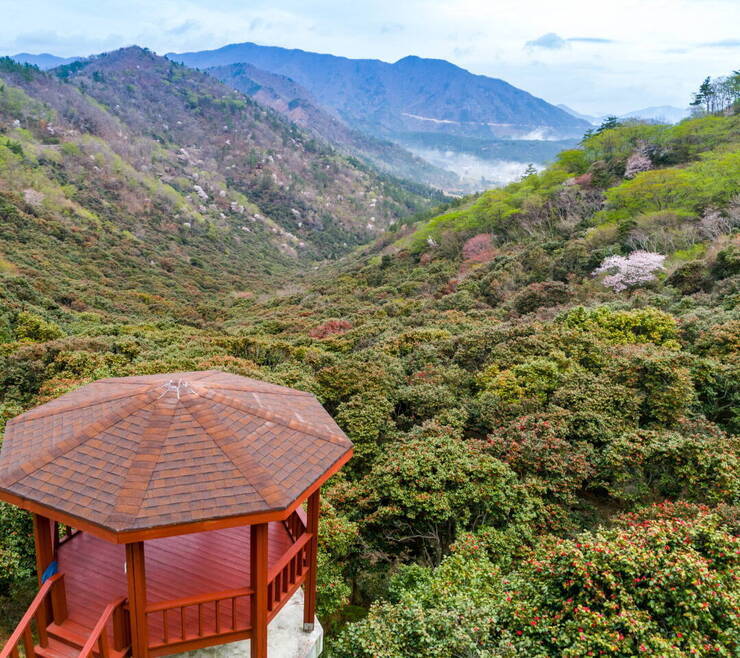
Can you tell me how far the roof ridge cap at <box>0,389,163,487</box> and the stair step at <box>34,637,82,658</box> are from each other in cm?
200

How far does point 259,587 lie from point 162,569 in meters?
1.77

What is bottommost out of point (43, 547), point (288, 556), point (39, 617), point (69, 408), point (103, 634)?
point (39, 617)

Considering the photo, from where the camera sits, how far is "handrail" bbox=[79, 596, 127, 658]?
4.50 m

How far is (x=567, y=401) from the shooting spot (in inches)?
492

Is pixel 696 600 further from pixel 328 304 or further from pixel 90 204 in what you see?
pixel 90 204

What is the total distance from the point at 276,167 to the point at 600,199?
3865 inches

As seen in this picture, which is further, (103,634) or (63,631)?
(63,631)

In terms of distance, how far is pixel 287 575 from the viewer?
587 cm

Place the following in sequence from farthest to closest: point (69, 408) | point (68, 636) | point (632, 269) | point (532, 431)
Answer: point (632, 269), point (532, 431), point (69, 408), point (68, 636)

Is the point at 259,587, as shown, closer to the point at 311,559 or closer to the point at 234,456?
the point at 311,559

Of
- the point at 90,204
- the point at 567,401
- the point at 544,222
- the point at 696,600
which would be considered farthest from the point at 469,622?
the point at 90,204

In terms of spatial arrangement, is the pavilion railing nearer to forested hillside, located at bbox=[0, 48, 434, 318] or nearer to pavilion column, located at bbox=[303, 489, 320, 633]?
pavilion column, located at bbox=[303, 489, 320, 633]

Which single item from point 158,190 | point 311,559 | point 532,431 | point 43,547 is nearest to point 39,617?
point 43,547

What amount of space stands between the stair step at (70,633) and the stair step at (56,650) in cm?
3
